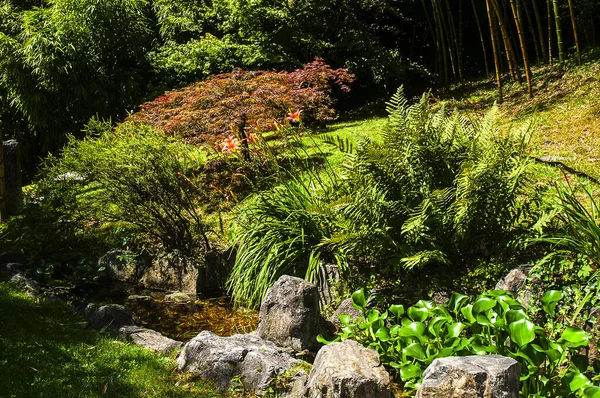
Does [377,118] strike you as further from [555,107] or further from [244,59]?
[555,107]

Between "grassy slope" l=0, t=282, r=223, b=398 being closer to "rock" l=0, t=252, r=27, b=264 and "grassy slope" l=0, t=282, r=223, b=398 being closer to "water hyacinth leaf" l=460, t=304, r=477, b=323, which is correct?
"water hyacinth leaf" l=460, t=304, r=477, b=323

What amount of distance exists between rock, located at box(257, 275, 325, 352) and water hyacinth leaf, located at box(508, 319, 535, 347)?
170 cm

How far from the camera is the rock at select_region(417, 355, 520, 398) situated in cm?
302

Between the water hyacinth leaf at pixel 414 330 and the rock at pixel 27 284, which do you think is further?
the rock at pixel 27 284

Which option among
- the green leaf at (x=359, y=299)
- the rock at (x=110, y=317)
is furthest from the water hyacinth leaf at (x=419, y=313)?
the rock at (x=110, y=317)

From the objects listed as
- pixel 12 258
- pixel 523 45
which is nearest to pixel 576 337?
pixel 12 258

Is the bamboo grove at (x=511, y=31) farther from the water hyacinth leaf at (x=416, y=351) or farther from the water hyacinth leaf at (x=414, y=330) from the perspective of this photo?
the water hyacinth leaf at (x=416, y=351)

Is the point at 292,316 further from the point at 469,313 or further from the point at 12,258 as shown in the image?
the point at 12,258

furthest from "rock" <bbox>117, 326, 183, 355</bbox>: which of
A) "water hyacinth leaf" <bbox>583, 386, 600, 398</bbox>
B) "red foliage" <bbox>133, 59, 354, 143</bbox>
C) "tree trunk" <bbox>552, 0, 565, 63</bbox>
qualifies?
"tree trunk" <bbox>552, 0, 565, 63</bbox>

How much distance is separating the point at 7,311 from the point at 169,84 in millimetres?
8604

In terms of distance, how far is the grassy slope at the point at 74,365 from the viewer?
3889 millimetres

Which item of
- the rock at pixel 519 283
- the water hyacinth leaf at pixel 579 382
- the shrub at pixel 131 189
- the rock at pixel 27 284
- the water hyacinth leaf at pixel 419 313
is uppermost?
the shrub at pixel 131 189

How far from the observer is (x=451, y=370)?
3.14 metres

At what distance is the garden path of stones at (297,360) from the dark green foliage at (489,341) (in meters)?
0.22
